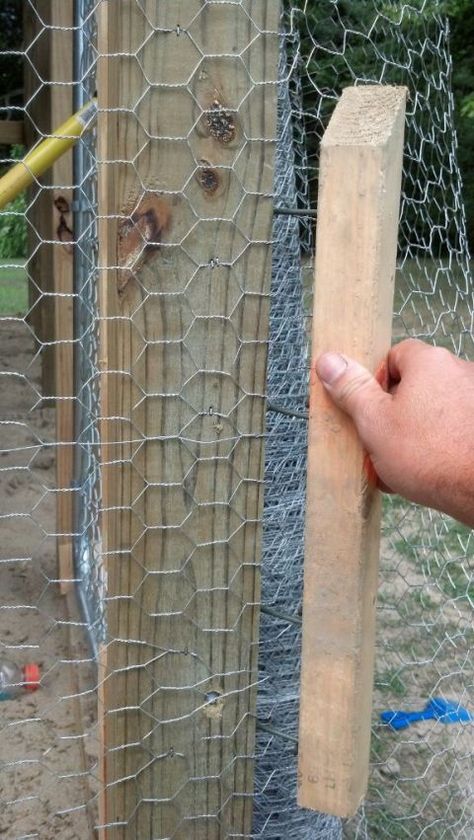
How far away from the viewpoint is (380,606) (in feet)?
9.52

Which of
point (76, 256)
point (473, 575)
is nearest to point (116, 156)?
point (76, 256)

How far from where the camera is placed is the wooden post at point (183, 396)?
1029mm

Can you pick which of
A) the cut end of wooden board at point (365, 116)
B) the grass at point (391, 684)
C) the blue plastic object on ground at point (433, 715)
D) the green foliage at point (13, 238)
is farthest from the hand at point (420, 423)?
the green foliage at point (13, 238)

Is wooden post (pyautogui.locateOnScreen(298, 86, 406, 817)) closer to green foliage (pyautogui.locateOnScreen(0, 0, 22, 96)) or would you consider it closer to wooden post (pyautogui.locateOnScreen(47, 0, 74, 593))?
wooden post (pyautogui.locateOnScreen(47, 0, 74, 593))

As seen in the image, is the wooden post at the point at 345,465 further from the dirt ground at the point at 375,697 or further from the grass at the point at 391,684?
the grass at the point at 391,684

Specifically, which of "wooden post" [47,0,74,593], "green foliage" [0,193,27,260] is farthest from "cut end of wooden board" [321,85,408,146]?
"green foliage" [0,193,27,260]

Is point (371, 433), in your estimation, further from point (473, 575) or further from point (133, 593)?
point (473, 575)

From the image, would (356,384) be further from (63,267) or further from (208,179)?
(63,267)

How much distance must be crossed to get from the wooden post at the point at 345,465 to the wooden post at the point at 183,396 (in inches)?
6.8

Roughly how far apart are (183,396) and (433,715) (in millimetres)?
1639

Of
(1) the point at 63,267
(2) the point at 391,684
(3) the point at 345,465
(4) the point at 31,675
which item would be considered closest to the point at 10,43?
(1) the point at 63,267

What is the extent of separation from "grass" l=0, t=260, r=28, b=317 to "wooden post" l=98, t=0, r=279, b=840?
20.6 feet

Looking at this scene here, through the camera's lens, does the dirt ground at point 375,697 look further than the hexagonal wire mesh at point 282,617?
Yes

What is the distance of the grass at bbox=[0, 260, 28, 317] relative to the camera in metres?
7.64
